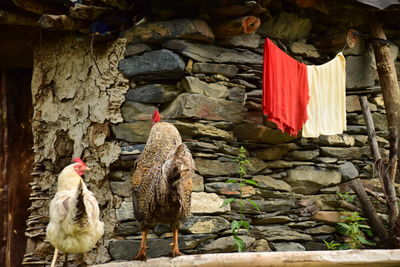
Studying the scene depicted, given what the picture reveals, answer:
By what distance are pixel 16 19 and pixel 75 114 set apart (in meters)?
1.04

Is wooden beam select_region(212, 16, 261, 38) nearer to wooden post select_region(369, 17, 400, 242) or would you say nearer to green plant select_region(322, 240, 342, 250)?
wooden post select_region(369, 17, 400, 242)

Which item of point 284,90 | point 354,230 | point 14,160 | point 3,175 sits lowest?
point 354,230

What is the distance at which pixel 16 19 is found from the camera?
5.63 meters

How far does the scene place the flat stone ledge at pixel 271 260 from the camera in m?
4.30

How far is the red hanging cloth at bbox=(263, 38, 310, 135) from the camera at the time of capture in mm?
5500

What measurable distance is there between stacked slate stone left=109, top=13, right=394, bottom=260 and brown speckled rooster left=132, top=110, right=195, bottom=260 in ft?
2.11

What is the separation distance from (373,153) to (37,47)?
3.59 metres

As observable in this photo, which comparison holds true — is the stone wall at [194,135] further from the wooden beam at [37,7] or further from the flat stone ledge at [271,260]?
the flat stone ledge at [271,260]

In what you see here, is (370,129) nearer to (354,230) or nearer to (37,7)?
(354,230)

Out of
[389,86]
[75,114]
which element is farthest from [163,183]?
[389,86]

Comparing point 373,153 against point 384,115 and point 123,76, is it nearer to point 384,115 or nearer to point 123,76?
point 384,115

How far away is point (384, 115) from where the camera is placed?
6680mm

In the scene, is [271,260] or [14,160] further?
[14,160]

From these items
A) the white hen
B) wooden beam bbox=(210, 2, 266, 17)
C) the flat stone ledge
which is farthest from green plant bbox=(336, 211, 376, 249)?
the white hen
